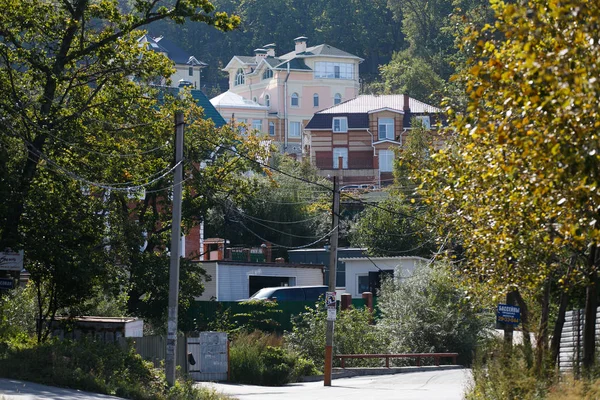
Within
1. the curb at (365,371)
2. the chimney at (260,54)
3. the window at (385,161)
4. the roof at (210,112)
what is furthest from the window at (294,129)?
the curb at (365,371)

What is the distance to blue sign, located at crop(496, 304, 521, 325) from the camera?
18891 mm

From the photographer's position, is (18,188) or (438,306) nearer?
(18,188)

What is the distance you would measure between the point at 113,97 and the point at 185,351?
8.20 m

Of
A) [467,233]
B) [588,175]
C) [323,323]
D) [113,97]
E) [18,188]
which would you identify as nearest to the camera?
[588,175]

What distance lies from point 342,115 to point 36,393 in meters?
66.9

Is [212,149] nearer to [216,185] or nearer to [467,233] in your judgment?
[216,185]

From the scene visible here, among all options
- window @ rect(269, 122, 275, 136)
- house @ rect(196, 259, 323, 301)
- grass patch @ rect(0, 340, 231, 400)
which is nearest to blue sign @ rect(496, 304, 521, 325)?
grass patch @ rect(0, 340, 231, 400)

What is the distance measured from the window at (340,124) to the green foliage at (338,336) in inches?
1923

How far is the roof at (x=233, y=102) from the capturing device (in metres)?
101

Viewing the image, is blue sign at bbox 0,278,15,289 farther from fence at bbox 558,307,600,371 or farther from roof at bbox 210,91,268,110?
roof at bbox 210,91,268,110

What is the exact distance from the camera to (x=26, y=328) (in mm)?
28625

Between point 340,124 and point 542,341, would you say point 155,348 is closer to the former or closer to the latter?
point 542,341

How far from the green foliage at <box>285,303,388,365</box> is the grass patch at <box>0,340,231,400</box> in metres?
10.8

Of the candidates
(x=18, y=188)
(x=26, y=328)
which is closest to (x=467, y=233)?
(x=18, y=188)
